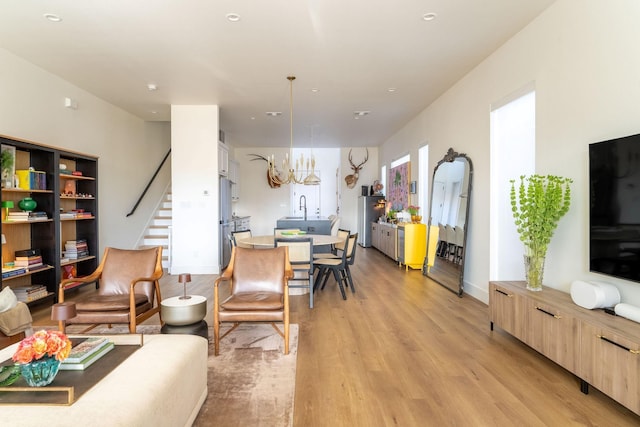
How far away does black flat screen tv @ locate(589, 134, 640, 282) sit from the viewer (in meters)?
2.33

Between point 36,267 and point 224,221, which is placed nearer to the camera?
point 36,267

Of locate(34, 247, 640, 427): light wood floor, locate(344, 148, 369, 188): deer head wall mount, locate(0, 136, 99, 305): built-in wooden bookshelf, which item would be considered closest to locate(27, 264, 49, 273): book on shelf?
locate(0, 136, 99, 305): built-in wooden bookshelf

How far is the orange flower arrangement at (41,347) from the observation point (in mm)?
1543

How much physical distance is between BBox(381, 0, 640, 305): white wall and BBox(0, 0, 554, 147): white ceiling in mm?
310

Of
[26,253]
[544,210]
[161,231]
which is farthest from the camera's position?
[161,231]

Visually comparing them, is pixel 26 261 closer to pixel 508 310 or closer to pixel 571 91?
pixel 508 310

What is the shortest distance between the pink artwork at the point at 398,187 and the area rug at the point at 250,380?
536 cm

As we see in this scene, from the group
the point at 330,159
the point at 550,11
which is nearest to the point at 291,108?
the point at 550,11

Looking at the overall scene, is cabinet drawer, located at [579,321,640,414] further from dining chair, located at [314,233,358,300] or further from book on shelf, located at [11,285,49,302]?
book on shelf, located at [11,285,49,302]

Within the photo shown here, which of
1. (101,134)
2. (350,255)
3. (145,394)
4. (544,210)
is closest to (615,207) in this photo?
(544,210)

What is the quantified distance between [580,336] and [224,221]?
19.7 feet

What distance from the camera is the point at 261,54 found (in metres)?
4.29

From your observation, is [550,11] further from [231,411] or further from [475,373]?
[231,411]

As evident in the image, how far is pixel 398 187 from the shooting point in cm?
884
